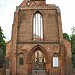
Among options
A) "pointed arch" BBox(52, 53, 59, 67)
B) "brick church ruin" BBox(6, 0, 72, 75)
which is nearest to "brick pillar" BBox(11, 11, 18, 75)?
"brick church ruin" BBox(6, 0, 72, 75)

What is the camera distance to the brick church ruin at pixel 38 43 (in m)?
28.9

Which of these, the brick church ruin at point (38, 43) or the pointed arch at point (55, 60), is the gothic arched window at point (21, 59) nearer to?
the brick church ruin at point (38, 43)

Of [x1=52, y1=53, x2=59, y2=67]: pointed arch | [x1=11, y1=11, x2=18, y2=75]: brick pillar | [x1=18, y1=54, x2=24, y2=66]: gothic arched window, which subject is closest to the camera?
[x1=11, y1=11, x2=18, y2=75]: brick pillar

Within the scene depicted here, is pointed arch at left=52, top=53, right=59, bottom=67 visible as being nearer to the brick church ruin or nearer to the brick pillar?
the brick church ruin

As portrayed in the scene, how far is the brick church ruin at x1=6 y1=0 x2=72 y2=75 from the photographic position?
28906 mm

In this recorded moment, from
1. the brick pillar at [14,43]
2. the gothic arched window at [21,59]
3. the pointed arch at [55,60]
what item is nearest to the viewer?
the brick pillar at [14,43]

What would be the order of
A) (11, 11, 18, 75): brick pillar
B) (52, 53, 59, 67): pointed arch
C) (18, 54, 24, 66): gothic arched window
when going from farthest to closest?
(18, 54, 24, 66): gothic arched window < (52, 53, 59, 67): pointed arch < (11, 11, 18, 75): brick pillar

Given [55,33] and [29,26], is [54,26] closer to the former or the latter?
[55,33]

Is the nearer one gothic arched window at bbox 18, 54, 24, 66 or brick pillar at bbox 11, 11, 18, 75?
brick pillar at bbox 11, 11, 18, 75

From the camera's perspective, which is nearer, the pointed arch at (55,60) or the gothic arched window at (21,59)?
the pointed arch at (55,60)

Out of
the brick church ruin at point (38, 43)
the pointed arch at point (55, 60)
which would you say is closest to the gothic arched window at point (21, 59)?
the brick church ruin at point (38, 43)

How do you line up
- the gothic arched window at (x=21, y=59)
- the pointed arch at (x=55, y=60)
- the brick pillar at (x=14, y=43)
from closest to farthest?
the brick pillar at (x=14, y=43)
the pointed arch at (x=55, y=60)
the gothic arched window at (x=21, y=59)

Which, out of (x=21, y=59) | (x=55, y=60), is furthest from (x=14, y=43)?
(x=55, y=60)

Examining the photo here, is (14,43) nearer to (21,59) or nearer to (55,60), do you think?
(21,59)
